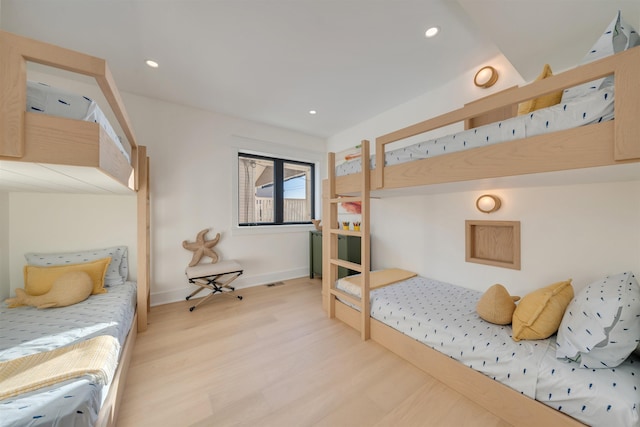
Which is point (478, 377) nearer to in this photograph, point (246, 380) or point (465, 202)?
point (246, 380)

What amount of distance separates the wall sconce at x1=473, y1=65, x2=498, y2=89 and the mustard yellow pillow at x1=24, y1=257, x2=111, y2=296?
418cm

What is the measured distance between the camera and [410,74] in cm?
233

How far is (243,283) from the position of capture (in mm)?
3387

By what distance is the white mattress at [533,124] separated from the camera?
3.15 feet

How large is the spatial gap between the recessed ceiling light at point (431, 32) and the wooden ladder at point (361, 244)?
0.98 meters

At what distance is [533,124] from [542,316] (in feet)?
3.67

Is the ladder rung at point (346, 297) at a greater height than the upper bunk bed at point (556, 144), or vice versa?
the upper bunk bed at point (556, 144)

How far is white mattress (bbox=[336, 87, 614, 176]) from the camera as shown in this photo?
3.15 ft

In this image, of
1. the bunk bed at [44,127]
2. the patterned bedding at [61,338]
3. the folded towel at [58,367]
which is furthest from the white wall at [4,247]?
the bunk bed at [44,127]

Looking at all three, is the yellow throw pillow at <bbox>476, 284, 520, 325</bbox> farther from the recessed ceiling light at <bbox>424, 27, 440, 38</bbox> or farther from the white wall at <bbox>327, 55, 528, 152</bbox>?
the recessed ceiling light at <bbox>424, 27, 440, 38</bbox>

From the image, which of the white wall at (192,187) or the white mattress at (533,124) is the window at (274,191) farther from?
the white mattress at (533,124)

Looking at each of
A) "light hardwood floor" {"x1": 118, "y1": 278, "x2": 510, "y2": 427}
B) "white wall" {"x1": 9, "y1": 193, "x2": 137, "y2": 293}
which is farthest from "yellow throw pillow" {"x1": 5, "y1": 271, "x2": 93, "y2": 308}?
"light hardwood floor" {"x1": 118, "y1": 278, "x2": 510, "y2": 427}

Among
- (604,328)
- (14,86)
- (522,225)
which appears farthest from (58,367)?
(522,225)

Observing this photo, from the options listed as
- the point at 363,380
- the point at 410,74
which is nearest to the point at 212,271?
the point at 363,380
